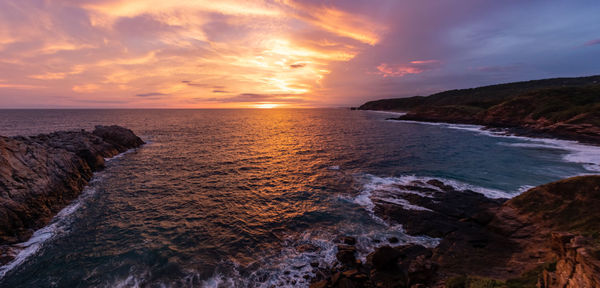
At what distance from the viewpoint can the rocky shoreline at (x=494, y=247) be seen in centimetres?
861

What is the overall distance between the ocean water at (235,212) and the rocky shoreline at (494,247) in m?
1.55

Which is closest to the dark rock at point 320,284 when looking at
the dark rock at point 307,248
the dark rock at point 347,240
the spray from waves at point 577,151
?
the dark rock at point 307,248

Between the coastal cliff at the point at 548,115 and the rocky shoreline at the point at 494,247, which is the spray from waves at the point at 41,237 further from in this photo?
the coastal cliff at the point at 548,115

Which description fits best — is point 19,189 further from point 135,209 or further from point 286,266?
point 286,266

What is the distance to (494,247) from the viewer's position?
14.1 meters

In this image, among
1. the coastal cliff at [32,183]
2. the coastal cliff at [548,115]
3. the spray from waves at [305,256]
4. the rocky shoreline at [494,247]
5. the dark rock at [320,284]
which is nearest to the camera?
the rocky shoreline at [494,247]

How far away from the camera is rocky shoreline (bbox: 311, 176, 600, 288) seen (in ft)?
28.2

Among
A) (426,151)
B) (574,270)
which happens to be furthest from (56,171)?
(426,151)

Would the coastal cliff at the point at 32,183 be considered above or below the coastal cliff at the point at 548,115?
below

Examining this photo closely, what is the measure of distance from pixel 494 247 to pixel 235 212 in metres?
19.6

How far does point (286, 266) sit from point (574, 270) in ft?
40.8

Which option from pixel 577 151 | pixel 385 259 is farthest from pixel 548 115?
pixel 385 259

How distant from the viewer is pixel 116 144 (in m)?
44.3

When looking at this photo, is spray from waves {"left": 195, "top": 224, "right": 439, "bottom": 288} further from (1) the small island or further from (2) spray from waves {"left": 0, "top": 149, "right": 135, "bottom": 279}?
(1) the small island
